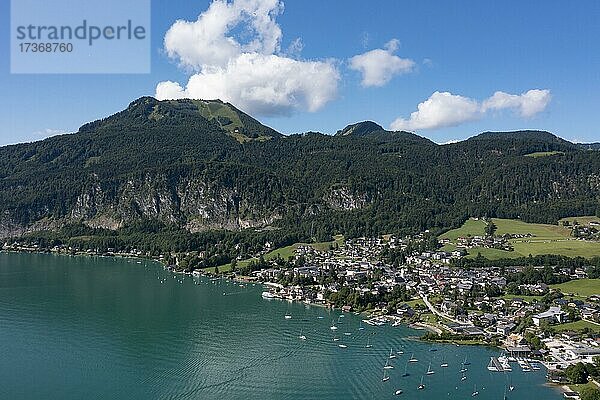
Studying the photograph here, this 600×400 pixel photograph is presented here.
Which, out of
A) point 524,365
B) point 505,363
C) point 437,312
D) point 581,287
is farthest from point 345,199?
point 524,365

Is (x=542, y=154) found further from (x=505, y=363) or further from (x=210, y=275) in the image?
(x=505, y=363)

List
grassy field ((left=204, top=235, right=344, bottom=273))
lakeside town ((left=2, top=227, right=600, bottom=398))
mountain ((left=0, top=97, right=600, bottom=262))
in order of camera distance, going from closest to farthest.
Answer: lakeside town ((left=2, top=227, right=600, bottom=398)) < grassy field ((left=204, top=235, right=344, bottom=273)) < mountain ((left=0, top=97, right=600, bottom=262))

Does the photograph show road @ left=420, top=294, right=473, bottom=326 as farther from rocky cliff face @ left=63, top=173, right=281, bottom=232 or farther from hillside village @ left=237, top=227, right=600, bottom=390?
rocky cliff face @ left=63, top=173, right=281, bottom=232

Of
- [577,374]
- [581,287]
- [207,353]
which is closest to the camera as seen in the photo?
[577,374]

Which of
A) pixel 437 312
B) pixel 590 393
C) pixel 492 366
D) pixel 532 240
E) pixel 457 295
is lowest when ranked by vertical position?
pixel 492 366

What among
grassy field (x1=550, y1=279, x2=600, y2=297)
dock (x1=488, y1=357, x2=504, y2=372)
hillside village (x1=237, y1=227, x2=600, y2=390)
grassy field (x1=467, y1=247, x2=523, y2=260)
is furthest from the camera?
grassy field (x1=467, y1=247, x2=523, y2=260)

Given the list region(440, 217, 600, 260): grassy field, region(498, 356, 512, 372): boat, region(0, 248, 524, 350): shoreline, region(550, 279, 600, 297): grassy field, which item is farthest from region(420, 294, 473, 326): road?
region(440, 217, 600, 260): grassy field

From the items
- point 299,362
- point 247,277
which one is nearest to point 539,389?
point 299,362

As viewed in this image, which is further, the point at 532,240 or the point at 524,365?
the point at 532,240
